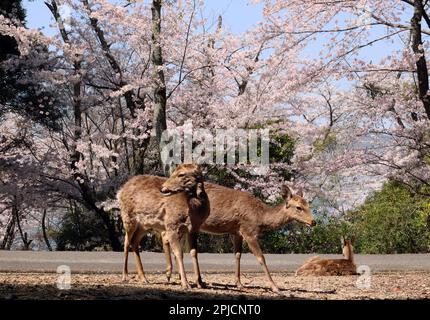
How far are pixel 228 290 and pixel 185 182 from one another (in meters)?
1.61

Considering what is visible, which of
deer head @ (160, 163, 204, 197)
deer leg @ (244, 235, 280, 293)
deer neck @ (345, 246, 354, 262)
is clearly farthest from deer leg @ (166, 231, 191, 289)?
deer neck @ (345, 246, 354, 262)

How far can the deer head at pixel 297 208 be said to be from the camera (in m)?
10.4

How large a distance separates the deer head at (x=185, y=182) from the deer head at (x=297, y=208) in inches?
53.8

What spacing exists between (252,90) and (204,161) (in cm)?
508

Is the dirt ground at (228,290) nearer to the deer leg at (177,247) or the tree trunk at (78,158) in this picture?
the deer leg at (177,247)

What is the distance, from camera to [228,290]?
394 inches

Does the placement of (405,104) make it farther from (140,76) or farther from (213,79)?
(140,76)

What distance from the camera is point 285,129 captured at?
26953 millimetres

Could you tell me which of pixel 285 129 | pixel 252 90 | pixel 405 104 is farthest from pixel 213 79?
pixel 405 104

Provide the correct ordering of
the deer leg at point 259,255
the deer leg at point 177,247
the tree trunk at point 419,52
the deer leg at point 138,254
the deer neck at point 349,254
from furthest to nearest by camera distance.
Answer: the tree trunk at point 419,52, the deer neck at point 349,254, the deer leg at point 138,254, the deer leg at point 259,255, the deer leg at point 177,247

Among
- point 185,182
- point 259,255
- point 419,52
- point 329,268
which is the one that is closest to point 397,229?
point 419,52

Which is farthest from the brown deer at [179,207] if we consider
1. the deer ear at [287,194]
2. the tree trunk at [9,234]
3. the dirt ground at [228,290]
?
the tree trunk at [9,234]
